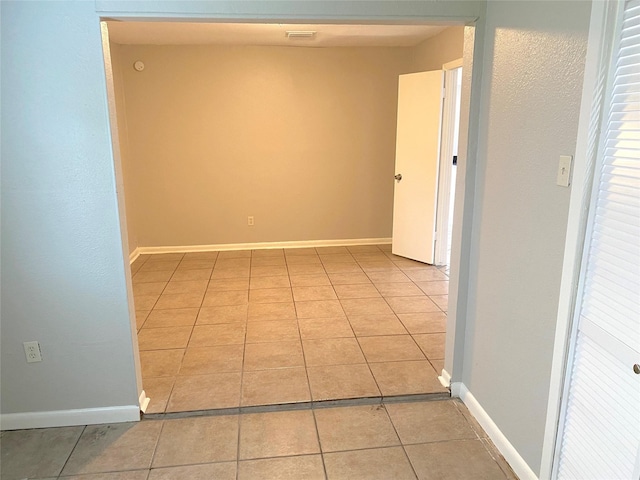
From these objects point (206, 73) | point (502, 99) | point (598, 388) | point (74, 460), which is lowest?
point (74, 460)

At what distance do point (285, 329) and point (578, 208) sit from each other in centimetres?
224

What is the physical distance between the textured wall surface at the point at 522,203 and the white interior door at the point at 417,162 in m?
2.44

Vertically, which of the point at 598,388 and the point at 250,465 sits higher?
the point at 598,388

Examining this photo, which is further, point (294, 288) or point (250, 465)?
point (294, 288)

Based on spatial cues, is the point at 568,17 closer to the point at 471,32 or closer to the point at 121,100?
the point at 471,32

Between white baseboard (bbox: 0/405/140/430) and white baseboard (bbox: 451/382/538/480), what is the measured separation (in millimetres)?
1716

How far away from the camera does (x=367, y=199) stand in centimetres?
551

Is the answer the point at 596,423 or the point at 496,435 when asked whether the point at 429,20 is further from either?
the point at 496,435

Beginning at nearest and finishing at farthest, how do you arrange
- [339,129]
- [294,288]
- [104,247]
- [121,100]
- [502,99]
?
[502,99] → [104,247] → [294,288] → [121,100] → [339,129]

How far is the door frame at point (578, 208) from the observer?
4.46 ft

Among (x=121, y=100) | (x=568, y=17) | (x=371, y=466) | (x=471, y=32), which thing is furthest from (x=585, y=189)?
(x=121, y=100)

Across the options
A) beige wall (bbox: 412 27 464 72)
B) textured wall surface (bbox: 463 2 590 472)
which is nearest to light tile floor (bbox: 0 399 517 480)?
textured wall surface (bbox: 463 2 590 472)

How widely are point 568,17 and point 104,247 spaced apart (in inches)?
82.6

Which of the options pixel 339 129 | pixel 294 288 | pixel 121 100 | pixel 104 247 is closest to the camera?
pixel 104 247
